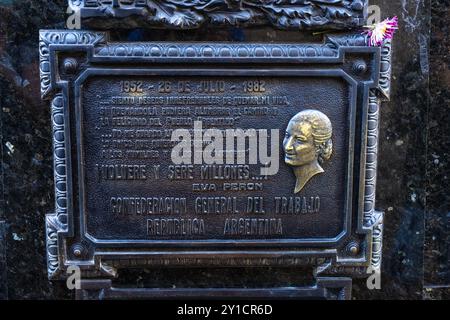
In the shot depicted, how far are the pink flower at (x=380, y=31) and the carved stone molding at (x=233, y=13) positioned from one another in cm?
8

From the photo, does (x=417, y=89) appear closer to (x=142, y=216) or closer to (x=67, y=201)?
(x=142, y=216)

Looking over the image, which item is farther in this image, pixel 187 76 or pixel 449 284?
pixel 449 284

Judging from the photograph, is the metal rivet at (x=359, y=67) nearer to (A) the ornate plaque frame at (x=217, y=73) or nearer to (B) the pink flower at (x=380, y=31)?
(A) the ornate plaque frame at (x=217, y=73)

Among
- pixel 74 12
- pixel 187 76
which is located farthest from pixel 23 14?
pixel 187 76

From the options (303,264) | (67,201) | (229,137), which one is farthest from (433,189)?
(67,201)

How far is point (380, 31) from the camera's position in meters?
2.81

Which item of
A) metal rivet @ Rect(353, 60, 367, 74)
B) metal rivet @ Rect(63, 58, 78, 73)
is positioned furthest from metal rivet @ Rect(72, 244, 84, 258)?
metal rivet @ Rect(353, 60, 367, 74)

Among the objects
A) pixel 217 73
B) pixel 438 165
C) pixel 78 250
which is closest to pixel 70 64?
pixel 217 73

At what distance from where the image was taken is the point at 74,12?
9.05 ft

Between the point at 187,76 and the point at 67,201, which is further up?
the point at 187,76

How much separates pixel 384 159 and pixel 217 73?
3.57 ft

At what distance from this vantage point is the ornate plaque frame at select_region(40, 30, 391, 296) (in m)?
2.77
